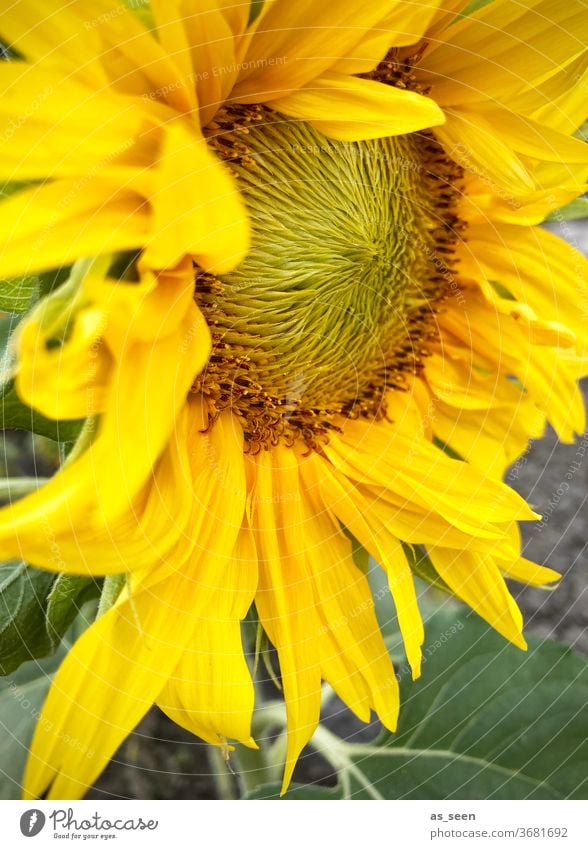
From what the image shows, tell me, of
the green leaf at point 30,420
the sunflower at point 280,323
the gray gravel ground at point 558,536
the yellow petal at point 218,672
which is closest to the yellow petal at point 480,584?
the sunflower at point 280,323

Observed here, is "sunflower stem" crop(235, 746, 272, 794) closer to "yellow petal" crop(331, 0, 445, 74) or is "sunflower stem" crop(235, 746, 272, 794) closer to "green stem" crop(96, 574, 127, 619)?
"green stem" crop(96, 574, 127, 619)

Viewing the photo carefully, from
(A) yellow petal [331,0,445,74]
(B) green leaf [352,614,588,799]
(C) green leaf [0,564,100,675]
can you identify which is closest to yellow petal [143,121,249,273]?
(A) yellow petal [331,0,445,74]

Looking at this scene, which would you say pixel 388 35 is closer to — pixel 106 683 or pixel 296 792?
pixel 106 683

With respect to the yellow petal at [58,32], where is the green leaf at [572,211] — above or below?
below

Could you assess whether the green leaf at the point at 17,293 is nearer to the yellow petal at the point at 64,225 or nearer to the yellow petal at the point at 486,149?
the yellow petal at the point at 64,225

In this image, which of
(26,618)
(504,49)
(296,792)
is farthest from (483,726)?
(504,49)

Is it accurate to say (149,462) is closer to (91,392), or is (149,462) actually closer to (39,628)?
(91,392)
